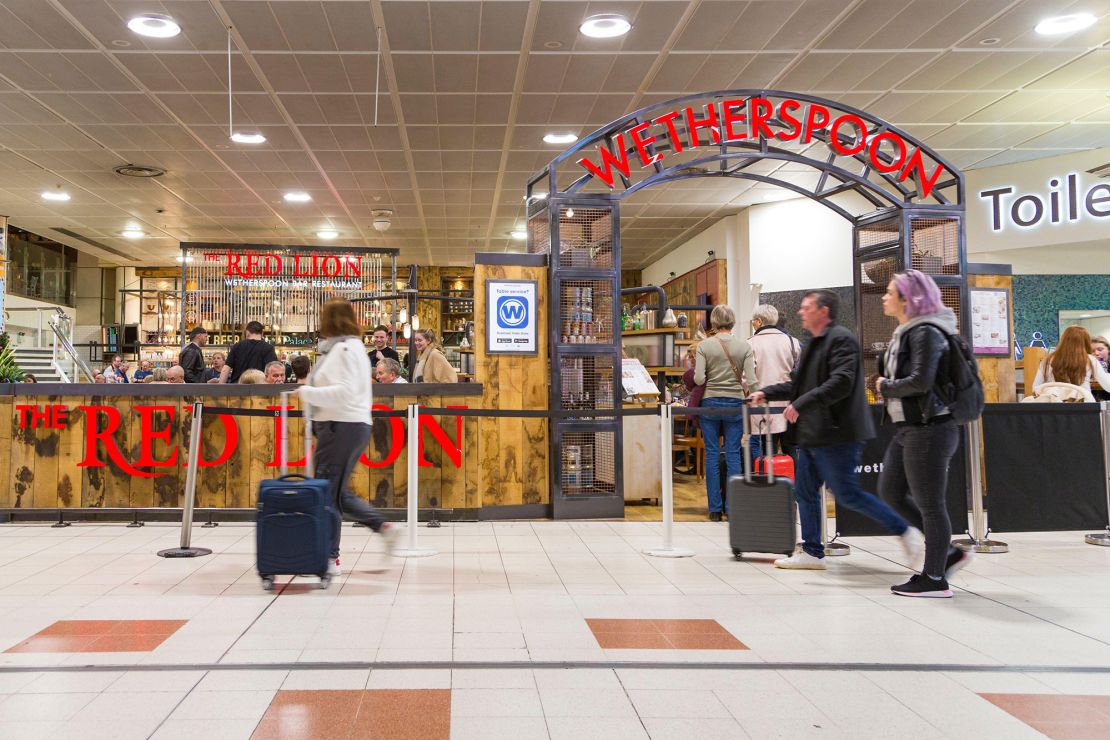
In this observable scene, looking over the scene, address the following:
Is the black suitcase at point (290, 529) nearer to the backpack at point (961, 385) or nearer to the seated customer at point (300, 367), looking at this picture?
the backpack at point (961, 385)

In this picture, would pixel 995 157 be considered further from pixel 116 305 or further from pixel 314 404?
pixel 116 305

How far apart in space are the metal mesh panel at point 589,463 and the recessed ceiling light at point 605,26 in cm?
327

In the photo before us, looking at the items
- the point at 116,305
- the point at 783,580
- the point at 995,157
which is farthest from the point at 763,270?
the point at 116,305

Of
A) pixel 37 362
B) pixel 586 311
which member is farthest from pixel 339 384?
Result: pixel 37 362

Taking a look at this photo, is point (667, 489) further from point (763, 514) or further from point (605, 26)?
point (605, 26)

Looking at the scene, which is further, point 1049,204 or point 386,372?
point 1049,204

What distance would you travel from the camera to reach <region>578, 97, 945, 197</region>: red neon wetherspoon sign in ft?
22.7

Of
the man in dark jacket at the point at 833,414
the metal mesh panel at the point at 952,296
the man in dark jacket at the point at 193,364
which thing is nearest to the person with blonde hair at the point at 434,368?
the man in dark jacket at the point at 833,414

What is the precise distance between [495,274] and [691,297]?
956 cm

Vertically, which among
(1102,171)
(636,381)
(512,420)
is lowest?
(512,420)

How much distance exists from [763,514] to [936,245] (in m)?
4.12

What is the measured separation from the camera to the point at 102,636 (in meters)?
3.32

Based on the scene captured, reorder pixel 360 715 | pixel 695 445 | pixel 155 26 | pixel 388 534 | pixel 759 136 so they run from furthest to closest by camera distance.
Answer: pixel 695 445
pixel 759 136
pixel 155 26
pixel 388 534
pixel 360 715

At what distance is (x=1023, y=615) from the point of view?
3734 millimetres
